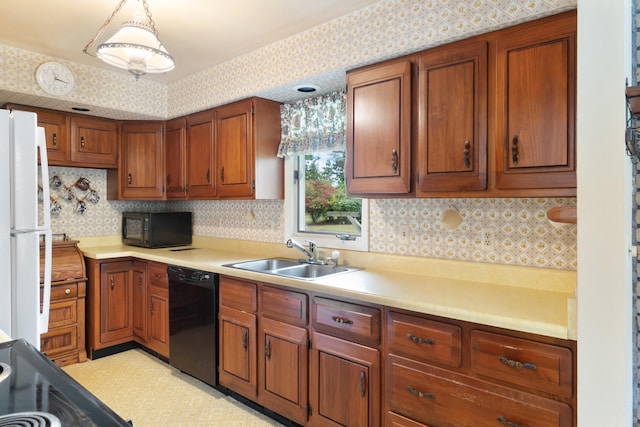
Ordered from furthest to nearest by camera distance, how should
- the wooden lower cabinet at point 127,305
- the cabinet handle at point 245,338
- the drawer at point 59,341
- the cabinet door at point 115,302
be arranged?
the cabinet door at point 115,302, the wooden lower cabinet at point 127,305, the drawer at point 59,341, the cabinet handle at point 245,338

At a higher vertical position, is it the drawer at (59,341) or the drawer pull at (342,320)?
the drawer pull at (342,320)

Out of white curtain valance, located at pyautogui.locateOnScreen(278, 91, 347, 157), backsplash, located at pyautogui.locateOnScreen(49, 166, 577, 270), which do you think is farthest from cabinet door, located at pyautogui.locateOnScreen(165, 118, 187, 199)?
white curtain valance, located at pyautogui.locateOnScreen(278, 91, 347, 157)

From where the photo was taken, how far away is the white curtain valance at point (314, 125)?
9.11 feet

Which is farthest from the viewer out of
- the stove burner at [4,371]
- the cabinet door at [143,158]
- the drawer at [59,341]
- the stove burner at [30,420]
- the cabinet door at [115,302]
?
the cabinet door at [143,158]

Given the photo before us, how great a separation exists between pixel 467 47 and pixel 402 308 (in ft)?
4.09

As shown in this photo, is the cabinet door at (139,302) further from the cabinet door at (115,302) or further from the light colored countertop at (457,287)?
the light colored countertop at (457,287)

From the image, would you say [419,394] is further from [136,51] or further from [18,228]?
[136,51]

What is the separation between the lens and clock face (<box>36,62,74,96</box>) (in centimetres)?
293

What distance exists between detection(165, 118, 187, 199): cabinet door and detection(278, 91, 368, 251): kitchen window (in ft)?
3.28

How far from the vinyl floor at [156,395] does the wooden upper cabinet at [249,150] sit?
56.2 inches

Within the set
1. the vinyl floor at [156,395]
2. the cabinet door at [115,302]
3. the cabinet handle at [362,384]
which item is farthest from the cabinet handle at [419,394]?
the cabinet door at [115,302]

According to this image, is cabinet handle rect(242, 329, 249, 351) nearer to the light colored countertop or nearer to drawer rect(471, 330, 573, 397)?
the light colored countertop

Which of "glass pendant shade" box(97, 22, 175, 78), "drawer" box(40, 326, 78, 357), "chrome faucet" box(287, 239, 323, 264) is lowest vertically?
"drawer" box(40, 326, 78, 357)

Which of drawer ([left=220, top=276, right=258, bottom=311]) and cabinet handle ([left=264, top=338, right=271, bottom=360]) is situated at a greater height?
drawer ([left=220, top=276, right=258, bottom=311])
